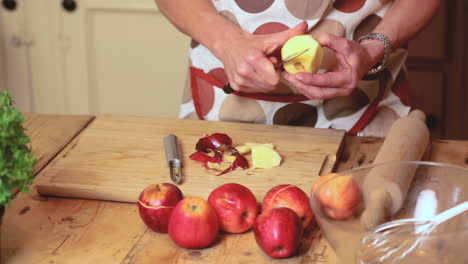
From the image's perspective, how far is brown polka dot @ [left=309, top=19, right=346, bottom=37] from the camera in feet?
5.27

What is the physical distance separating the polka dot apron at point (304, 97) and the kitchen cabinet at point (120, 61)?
1.31 meters

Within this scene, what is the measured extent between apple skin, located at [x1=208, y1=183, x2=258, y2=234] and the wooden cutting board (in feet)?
0.38

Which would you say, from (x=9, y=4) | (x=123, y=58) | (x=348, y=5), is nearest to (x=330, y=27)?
(x=348, y=5)

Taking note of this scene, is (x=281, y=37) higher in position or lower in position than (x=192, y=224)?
higher

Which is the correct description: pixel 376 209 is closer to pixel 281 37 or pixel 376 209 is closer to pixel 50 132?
pixel 281 37

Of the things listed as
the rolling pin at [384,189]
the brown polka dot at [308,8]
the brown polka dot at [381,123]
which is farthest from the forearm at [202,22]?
the rolling pin at [384,189]

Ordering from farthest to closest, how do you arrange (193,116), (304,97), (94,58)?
(94,58)
(193,116)
(304,97)

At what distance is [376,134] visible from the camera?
166cm

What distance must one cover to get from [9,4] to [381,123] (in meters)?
2.01

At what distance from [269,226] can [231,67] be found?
0.54 metres

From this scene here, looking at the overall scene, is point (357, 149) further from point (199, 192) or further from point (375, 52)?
point (199, 192)

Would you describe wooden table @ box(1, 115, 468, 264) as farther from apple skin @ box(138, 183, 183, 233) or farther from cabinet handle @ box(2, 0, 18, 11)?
cabinet handle @ box(2, 0, 18, 11)

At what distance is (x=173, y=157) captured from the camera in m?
1.34

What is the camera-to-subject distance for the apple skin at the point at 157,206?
1103mm
